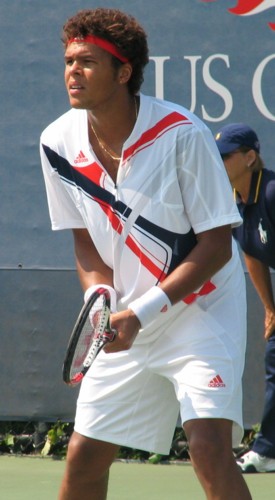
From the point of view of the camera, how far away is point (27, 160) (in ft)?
20.5

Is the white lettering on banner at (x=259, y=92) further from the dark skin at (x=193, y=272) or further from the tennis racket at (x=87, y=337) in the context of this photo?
→ the tennis racket at (x=87, y=337)

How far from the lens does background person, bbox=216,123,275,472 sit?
5.43m

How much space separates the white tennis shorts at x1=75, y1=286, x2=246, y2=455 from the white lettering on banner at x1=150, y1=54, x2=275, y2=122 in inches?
102

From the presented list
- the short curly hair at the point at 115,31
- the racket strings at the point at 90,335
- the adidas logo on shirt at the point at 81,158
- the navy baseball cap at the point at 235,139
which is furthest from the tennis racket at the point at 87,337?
the navy baseball cap at the point at 235,139

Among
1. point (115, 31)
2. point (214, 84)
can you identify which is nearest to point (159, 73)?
point (214, 84)

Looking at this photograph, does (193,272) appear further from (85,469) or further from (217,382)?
(85,469)

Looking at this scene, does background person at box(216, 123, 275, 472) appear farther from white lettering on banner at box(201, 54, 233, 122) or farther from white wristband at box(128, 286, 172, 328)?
white wristband at box(128, 286, 172, 328)

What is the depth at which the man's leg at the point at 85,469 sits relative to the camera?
137 inches

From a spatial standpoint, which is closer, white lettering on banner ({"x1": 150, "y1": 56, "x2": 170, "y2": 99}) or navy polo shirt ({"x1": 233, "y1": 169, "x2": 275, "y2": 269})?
navy polo shirt ({"x1": 233, "y1": 169, "x2": 275, "y2": 269})

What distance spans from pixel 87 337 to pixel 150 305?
0.20 meters

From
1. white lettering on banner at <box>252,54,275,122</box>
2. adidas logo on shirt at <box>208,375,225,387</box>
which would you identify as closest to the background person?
white lettering on banner at <box>252,54,275,122</box>

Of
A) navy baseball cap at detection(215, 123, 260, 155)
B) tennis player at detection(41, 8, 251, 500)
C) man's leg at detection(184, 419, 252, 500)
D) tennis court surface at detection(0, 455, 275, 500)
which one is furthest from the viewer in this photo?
navy baseball cap at detection(215, 123, 260, 155)

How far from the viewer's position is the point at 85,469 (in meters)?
3.47

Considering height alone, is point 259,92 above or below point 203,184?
below
